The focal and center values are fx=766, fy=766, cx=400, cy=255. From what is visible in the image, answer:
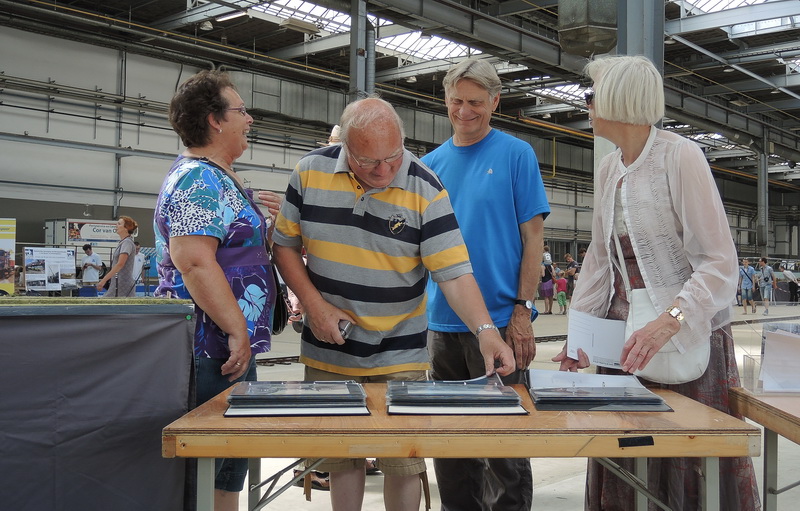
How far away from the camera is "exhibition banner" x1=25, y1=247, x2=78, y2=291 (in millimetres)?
11758

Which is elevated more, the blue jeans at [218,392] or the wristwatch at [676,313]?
the wristwatch at [676,313]

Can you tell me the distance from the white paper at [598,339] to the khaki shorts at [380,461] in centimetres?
44

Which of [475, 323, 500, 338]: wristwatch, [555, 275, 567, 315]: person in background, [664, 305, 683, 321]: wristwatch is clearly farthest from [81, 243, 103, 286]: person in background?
[664, 305, 683, 321]: wristwatch

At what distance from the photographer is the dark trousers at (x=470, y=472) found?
2.51 metres

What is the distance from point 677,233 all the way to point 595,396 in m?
0.56

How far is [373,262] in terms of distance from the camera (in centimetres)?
205

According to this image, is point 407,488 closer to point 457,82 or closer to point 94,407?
point 94,407

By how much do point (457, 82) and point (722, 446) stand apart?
1573 mm

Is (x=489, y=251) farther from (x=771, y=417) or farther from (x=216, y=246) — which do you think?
(x=771, y=417)

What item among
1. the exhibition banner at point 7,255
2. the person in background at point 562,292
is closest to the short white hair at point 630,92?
the exhibition banner at point 7,255

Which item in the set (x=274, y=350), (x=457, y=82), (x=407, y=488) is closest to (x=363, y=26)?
(x=274, y=350)

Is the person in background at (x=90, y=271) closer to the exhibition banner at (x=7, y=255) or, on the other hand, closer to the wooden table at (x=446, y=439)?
the exhibition banner at (x=7, y=255)

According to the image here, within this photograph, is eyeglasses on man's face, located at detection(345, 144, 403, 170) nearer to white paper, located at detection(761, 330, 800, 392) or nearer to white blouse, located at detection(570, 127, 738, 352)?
white blouse, located at detection(570, 127, 738, 352)

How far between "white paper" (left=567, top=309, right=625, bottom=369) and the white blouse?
94 millimetres
